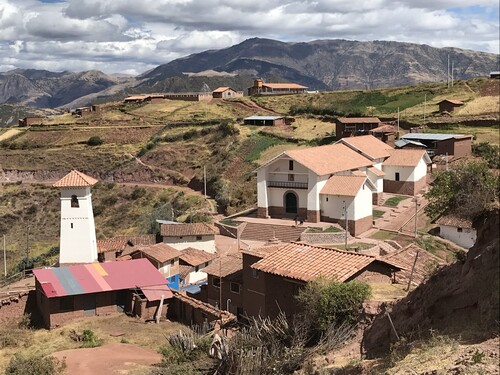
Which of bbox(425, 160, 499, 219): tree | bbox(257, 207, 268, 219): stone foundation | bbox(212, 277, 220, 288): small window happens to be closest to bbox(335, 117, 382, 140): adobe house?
bbox(257, 207, 268, 219): stone foundation

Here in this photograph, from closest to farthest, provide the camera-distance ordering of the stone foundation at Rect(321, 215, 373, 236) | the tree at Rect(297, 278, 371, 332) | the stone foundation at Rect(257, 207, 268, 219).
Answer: the tree at Rect(297, 278, 371, 332) < the stone foundation at Rect(321, 215, 373, 236) < the stone foundation at Rect(257, 207, 268, 219)

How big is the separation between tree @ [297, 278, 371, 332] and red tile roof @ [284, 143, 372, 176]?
20216 millimetres

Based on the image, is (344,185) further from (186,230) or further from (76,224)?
(76,224)

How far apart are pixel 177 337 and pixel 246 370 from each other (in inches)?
212

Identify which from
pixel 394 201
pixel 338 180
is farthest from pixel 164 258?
pixel 394 201

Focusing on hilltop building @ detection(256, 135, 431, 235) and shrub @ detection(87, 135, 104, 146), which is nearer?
hilltop building @ detection(256, 135, 431, 235)

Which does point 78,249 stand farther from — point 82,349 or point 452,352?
point 452,352

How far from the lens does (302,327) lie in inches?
531

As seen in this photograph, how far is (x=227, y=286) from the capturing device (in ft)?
76.1

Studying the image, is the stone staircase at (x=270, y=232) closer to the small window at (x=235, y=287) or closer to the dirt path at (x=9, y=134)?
the small window at (x=235, y=287)

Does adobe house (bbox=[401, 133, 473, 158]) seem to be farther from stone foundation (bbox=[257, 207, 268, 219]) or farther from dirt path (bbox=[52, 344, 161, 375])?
dirt path (bbox=[52, 344, 161, 375])

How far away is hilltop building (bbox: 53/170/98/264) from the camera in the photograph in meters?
29.5

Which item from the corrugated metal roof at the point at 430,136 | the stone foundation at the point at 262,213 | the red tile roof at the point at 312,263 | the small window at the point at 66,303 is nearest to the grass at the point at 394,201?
the corrugated metal roof at the point at 430,136

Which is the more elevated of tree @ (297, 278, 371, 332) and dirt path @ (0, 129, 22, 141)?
dirt path @ (0, 129, 22, 141)
